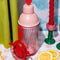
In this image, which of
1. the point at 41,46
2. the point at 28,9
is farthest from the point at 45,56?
the point at 28,9

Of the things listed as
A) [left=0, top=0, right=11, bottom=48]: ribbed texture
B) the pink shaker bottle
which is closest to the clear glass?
the pink shaker bottle

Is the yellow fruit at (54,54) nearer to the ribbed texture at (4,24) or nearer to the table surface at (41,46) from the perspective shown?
the table surface at (41,46)

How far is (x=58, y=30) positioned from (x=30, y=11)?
384 mm

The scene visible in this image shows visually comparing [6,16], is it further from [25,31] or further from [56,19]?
[56,19]

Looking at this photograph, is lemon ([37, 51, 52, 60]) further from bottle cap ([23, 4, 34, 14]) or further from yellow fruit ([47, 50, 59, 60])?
bottle cap ([23, 4, 34, 14])

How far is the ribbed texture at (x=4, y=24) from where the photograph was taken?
2.84 feet

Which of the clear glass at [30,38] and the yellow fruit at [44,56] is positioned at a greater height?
the clear glass at [30,38]

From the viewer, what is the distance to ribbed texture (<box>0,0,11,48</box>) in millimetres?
867

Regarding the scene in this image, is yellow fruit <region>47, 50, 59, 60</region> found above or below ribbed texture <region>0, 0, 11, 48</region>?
below

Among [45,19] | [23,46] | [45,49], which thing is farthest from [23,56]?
[45,19]

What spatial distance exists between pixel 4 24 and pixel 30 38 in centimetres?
18

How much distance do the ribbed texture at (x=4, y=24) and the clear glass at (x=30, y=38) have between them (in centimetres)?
12

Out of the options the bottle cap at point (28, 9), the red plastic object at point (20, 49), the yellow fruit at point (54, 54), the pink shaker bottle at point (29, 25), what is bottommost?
the yellow fruit at point (54, 54)

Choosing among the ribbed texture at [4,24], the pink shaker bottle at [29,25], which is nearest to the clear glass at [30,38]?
the pink shaker bottle at [29,25]
